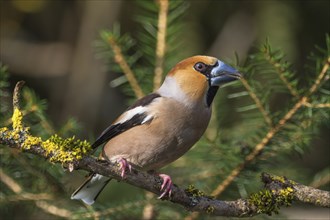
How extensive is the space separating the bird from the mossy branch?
60 cm

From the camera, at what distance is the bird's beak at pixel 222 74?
144 inches

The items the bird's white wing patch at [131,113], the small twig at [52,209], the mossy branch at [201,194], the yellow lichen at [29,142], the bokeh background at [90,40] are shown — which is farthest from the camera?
the bokeh background at [90,40]

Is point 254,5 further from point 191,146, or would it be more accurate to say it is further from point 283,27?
point 191,146

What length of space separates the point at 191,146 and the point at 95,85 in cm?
296

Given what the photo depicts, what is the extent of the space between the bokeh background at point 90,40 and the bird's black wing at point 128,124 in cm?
176

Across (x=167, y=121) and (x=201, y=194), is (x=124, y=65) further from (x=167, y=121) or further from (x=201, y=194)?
(x=201, y=194)

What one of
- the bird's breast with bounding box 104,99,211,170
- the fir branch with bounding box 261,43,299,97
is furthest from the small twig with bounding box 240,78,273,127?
the bird's breast with bounding box 104,99,211,170

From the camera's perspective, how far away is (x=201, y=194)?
3.05 m

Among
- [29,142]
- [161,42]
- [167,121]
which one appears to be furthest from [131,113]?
[29,142]

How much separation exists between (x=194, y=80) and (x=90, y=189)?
0.95 m

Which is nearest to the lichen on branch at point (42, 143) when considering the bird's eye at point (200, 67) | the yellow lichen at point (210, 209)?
the yellow lichen at point (210, 209)

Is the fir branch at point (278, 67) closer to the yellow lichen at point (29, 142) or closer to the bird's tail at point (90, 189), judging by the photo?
the bird's tail at point (90, 189)

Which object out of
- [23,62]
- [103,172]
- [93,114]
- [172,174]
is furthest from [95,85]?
[103,172]

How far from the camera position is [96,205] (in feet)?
11.8
